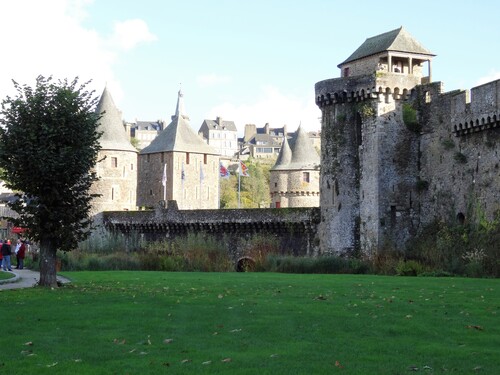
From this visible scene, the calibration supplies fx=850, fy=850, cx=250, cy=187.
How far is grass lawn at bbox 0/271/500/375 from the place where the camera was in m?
11.1

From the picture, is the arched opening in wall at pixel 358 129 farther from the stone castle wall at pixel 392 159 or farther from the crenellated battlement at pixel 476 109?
the crenellated battlement at pixel 476 109

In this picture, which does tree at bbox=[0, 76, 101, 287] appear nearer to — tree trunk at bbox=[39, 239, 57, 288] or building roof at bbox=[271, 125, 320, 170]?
tree trunk at bbox=[39, 239, 57, 288]

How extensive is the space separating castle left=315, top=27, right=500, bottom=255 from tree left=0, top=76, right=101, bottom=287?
17.5m

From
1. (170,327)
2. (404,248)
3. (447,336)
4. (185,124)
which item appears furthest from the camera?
(185,124)

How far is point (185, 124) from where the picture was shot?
83.7 m

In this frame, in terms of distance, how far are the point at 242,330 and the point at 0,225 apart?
87.5 meters

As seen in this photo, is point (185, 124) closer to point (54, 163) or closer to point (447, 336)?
point (54, 163)

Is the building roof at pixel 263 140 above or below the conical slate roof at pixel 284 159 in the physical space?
above

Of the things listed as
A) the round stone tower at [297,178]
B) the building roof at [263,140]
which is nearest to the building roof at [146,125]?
the building roof at [263,140]

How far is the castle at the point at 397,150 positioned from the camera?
1417 inches

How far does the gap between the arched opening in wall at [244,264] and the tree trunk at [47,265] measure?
63.0 ft

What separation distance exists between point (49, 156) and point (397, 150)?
19.8 meters

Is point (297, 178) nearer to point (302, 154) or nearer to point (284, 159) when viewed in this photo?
point (302, 154)

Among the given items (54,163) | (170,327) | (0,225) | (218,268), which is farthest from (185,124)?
(170,327)
